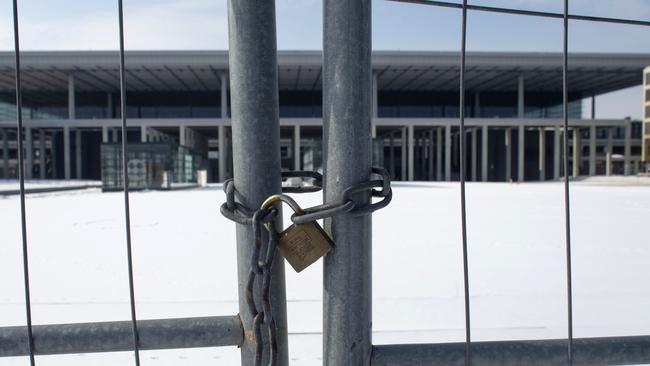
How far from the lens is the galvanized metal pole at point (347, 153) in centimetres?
107

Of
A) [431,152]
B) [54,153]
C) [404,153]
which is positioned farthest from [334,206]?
[54,153]

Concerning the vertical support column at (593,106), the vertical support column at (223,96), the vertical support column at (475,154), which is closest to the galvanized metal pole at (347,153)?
the vertical support column at (223,96)

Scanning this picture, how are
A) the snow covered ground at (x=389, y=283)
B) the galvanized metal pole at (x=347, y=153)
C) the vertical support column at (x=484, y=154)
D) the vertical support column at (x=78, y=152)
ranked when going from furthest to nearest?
the vertical support column at (x=78, y=152) → the vertical support column at (x=484, y=154) → the snow covered ground at (x=389, y=283) → the galvanized metal pole at (x=347, y=153)

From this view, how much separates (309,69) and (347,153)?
132 feet

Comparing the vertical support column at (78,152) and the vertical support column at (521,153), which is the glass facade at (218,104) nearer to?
the vertical support column at (78,152)

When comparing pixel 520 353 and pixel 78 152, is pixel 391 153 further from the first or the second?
pixel 520 353

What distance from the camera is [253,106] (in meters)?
1.08

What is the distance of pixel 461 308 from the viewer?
138 inches

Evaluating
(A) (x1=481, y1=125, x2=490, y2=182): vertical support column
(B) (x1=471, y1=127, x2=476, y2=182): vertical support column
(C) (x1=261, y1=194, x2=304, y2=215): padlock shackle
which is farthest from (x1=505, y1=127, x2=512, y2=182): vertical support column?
(C) (x1=261, y1=194, x2=304, y2=215): padlock shackle

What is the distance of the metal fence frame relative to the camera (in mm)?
1071

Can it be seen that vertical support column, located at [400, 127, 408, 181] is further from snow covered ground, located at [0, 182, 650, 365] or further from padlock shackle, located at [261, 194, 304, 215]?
padlock shackle, located at [261, 194, 304, 215]

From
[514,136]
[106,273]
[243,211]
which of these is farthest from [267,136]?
[514,136]

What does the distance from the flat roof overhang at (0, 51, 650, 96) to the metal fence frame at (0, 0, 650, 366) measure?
36170 millimetres

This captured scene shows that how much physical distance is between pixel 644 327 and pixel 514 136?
144 ft
